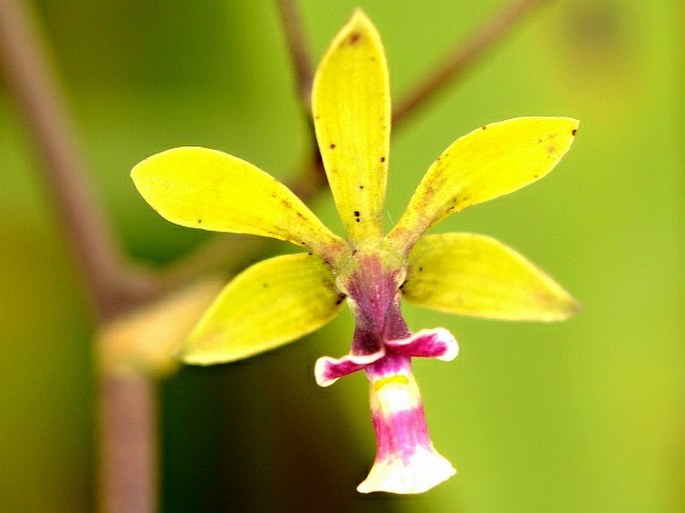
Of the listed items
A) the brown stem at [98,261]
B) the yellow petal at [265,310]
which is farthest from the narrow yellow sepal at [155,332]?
the yellow petal at [265,310]

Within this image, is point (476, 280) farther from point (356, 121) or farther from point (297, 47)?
point (297, 47)

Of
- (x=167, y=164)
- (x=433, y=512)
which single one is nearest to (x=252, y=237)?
(x=167, y=164)

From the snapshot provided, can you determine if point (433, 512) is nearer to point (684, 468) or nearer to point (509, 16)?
point (684, 468)

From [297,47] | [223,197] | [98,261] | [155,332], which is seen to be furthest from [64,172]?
[223,197]

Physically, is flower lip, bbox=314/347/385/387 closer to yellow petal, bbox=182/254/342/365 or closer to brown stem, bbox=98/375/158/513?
yellow petal, bbox=182/254/342/365

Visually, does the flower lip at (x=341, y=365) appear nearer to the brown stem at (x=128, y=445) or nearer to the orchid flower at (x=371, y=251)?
the orchid flower at (x=371, y=251)

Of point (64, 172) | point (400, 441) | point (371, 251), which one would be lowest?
point (400, 441)
